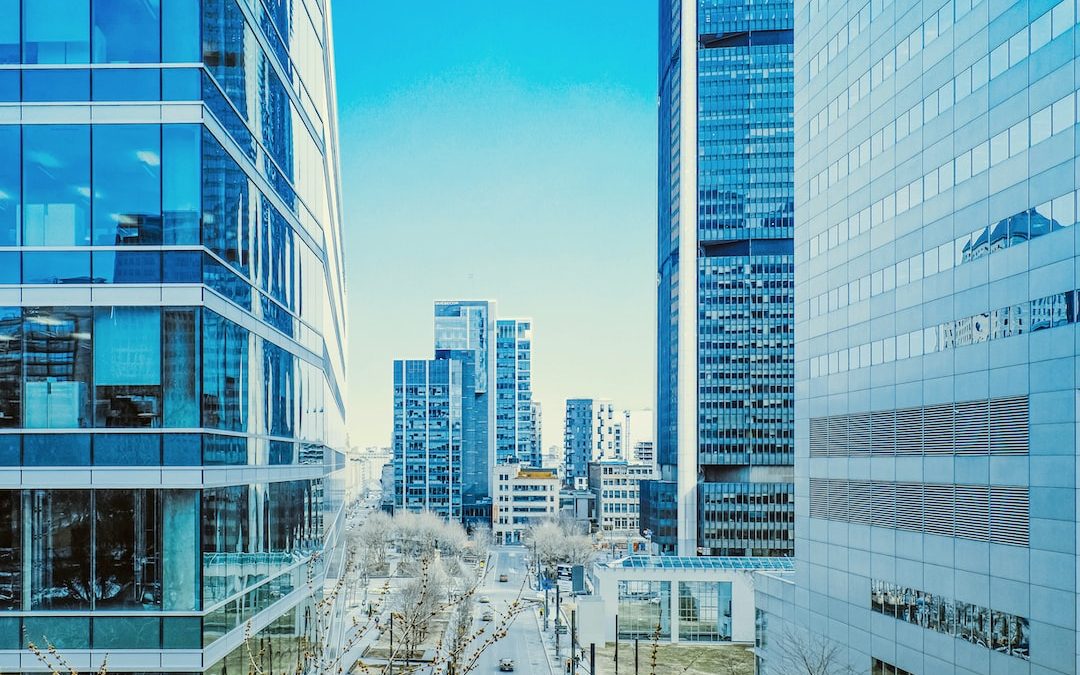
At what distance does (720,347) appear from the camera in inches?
4732

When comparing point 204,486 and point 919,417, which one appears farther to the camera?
point 919,417

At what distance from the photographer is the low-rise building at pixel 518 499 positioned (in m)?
151

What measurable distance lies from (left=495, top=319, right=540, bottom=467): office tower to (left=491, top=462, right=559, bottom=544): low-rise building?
23355 millimetres

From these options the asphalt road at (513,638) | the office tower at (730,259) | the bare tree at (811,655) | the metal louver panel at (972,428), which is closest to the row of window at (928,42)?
the metal louver panel at (972,428)

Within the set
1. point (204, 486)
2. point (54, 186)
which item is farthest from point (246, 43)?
point (204, 486)

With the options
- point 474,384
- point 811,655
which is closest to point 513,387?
point 474,384

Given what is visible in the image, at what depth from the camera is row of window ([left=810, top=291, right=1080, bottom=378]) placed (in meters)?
24.4

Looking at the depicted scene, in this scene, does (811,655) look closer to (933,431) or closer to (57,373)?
(933,431)

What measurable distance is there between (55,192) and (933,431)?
2617 cm

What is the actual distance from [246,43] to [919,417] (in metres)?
24.2

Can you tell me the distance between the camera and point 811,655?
37500mm

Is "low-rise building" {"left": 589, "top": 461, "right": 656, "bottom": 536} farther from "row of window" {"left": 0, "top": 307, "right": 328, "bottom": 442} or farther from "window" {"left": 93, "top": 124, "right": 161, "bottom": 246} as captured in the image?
"window" {"left": 93, "top": 124, "right": 161, "bottom": 246}

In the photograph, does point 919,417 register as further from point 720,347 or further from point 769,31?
point 769,31

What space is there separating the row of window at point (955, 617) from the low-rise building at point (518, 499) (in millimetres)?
118953
